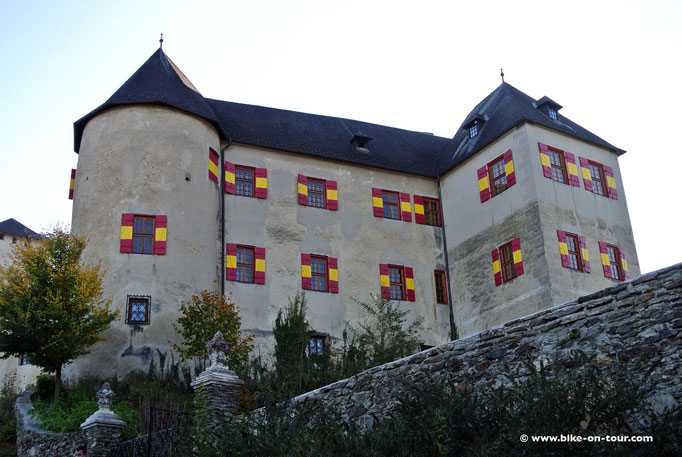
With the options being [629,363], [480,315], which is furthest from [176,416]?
[480,315]

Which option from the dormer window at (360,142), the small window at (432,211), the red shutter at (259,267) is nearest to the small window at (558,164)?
the small window at (432,211)

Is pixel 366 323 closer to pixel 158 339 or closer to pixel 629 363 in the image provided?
pixel 158 339

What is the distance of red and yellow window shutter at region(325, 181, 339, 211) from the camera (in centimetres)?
2452

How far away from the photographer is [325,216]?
79.8 feet

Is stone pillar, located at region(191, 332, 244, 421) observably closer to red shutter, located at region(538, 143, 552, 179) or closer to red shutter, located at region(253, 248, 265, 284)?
red shutter, located at region(253, 248, 265, 284)

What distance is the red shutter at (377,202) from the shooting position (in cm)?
2517

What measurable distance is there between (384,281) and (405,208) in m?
2.89

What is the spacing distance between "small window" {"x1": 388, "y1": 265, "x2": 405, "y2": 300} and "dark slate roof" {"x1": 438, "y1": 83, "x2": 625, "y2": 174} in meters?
4.07

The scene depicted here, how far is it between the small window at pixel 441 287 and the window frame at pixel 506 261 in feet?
9.18

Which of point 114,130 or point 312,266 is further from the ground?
point 114,130

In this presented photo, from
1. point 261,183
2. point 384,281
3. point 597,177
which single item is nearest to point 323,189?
point 261,183

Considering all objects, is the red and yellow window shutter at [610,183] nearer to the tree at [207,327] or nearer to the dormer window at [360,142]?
the dormer window at [360,142]

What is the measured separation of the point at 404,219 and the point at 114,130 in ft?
31.7

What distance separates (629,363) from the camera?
766 cm
